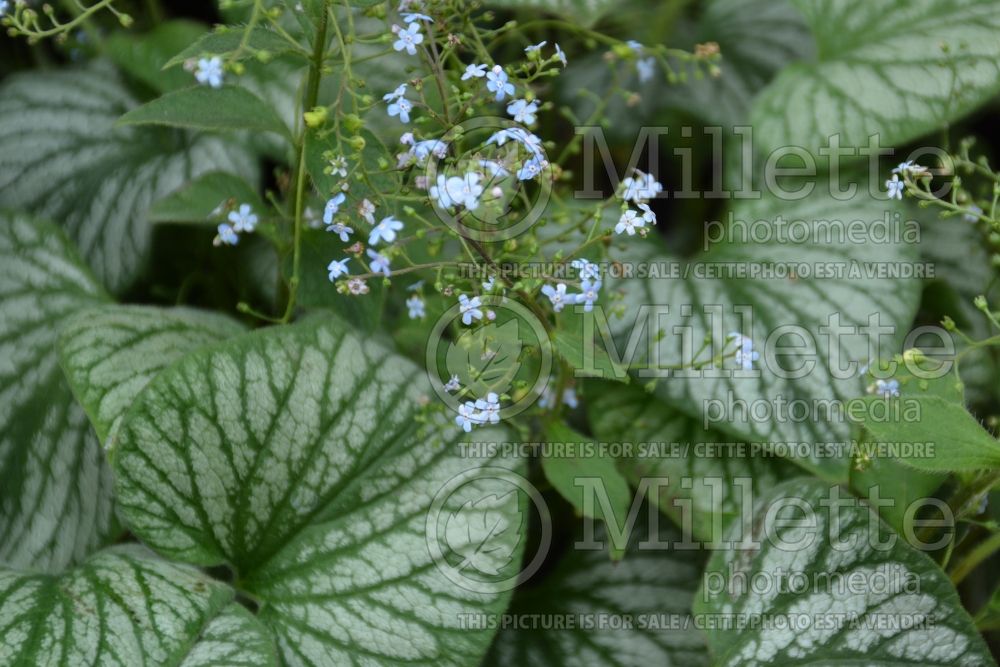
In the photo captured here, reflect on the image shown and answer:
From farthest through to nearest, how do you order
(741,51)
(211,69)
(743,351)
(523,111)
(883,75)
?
(741,51), (883,75), (743,351), (523,111), (211,69)

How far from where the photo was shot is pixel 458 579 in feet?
3.18

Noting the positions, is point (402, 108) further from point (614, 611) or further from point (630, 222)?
point (614, 611)

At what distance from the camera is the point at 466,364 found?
100cm

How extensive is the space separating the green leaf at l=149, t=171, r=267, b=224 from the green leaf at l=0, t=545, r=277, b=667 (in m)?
0.37

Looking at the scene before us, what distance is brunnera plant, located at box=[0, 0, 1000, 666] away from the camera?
92 centimetres

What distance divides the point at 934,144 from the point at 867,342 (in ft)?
1.51

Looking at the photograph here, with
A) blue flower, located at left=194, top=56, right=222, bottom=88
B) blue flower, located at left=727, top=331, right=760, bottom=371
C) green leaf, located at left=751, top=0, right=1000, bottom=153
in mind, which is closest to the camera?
blue flower, located at left=194, top=56, right=222, bottom=88

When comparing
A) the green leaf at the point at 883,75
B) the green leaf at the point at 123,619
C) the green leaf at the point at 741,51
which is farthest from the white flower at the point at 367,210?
the green leaf at the point at 741,51

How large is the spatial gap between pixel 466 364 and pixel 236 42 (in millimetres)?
375

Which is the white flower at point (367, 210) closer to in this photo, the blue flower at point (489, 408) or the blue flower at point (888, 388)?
the blue flower at point (489, 408)

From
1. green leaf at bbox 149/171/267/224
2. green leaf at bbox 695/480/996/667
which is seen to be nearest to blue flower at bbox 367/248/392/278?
→ green leaf at bbox 149/171/267/224

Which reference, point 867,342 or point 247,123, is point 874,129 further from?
point 247,123

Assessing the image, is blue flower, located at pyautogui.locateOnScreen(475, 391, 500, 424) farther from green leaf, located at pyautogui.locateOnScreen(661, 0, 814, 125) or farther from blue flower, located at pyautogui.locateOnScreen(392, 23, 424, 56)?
green leaf, located at pyautogui.locateOnScreen(661, 0, 814, 125)

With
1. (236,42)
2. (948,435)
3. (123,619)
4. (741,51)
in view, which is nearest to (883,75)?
(741,51)
